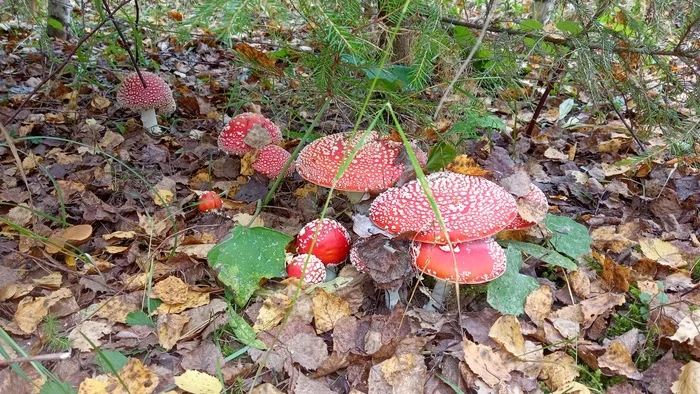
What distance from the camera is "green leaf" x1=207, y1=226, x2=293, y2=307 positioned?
82.7 inches

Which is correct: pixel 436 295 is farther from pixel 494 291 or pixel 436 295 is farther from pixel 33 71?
pixel 33 71

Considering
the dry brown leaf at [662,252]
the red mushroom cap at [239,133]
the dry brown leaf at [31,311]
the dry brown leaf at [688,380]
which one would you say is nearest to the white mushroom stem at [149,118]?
the red mushroom cap at [239,133]

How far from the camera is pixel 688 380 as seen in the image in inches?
66.7

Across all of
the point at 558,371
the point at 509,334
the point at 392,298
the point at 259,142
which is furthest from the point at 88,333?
the point at 558,371

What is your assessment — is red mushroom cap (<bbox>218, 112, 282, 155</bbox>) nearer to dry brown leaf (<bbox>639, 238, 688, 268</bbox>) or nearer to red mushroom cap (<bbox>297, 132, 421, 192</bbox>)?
red mushroom cap (<bbox>297, 132, 421, 192</bbox>)

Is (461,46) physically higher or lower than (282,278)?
higher

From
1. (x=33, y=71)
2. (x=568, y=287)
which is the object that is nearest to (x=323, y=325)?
(x=568, y=287)

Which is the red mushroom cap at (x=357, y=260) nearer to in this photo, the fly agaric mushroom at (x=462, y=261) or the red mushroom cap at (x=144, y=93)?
the fly agaric mushroom at (x=462, y=261)

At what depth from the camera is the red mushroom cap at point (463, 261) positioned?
187 cm

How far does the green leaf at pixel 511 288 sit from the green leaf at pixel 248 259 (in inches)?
33.0

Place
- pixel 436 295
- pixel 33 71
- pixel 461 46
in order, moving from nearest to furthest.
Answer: pixel 436 295 < pixel 461 46 < pixel 33 71

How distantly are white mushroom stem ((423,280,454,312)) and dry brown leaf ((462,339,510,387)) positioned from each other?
31cm

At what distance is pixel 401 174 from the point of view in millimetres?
2271

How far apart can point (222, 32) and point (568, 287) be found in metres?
1.73
